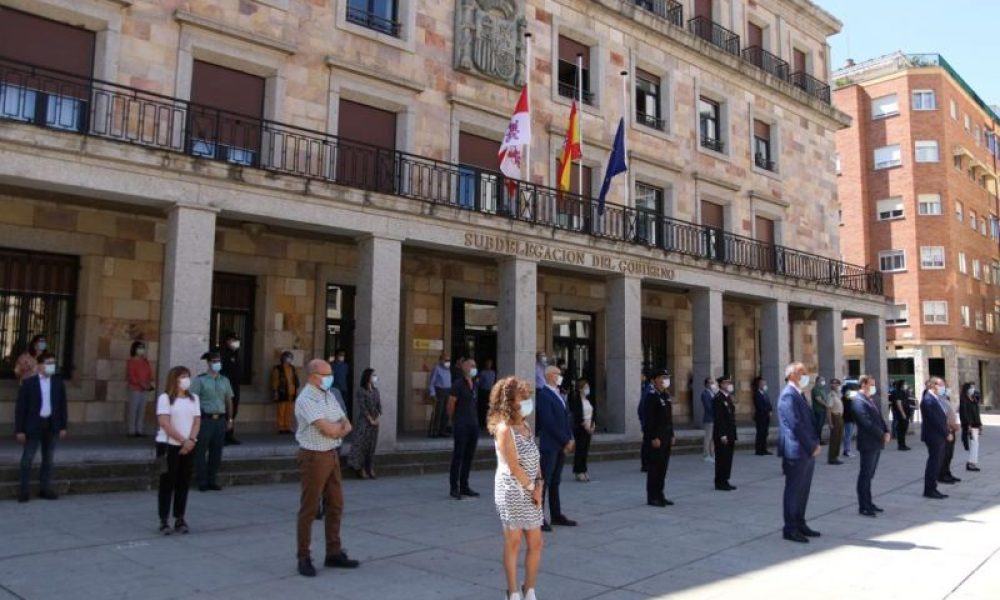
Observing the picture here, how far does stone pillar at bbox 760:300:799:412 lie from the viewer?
20.8 metres

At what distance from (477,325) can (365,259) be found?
4.99 meters

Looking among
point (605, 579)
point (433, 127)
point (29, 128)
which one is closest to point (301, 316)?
point (433, 127)

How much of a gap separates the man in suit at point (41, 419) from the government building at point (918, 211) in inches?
1541

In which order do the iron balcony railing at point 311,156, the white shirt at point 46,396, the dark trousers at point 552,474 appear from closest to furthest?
the dark trousers at point 552,474, the white shirt at point 46,396, the iron balcony railing at point 311,156

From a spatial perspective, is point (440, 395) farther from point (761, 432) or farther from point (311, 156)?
point (761, 432)

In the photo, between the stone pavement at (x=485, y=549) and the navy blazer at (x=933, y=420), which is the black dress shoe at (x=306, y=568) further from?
the navy blazer at (x=933, y=420)

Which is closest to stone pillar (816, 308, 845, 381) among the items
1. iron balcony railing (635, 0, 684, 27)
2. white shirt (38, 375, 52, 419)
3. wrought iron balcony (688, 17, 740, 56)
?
wrought iron balcony (688, 17, 740, 56)

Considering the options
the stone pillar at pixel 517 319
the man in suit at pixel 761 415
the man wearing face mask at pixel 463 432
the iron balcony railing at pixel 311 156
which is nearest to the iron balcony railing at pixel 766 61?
the iron balcony railing at pixel 311 156

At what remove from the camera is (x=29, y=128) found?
987 cm

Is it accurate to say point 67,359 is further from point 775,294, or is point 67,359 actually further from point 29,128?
point 775,294

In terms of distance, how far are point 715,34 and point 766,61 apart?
2.68 m

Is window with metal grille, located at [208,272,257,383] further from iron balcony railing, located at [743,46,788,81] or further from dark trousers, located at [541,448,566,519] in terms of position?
iron balcony railing, located at [743,46,788,81]

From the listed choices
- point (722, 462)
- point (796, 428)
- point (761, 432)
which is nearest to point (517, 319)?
point (722, 462)

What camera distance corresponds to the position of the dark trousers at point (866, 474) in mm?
9336
